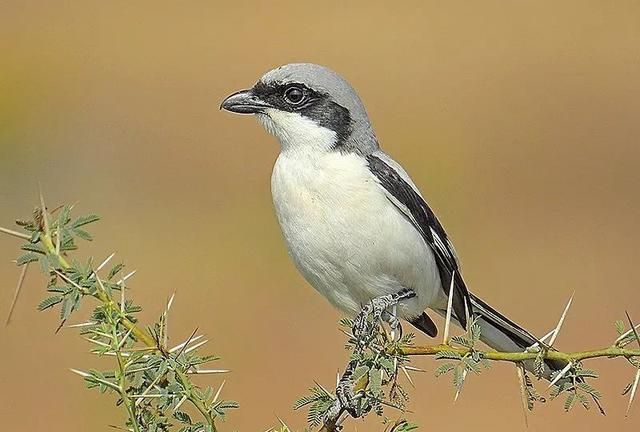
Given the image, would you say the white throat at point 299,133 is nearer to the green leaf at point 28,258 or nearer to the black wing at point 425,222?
the black wing at point 425,222

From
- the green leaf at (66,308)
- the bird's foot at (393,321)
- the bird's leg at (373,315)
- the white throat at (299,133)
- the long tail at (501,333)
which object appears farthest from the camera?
the white throat at (299,133)

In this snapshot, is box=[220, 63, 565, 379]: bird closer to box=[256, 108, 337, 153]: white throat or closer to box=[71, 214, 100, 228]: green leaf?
box=[256, 108, 337, 153]: white throat

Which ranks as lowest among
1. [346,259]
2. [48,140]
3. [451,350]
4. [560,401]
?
[48,140]

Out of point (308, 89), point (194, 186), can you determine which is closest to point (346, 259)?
point (308, 89)

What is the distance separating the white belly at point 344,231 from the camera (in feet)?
10.3

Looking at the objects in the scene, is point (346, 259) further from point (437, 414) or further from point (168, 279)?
point (168, 279)

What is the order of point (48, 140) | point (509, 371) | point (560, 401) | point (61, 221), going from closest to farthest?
1. point (61, 221)
2. point (560, 401)
3. point (509, 371)
4. point (48, 140)

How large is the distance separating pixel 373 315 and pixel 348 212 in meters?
0.55

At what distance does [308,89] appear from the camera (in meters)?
3.40

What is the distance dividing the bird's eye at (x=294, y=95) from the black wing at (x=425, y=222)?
0.95 feet

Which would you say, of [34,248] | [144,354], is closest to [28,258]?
[34,248]

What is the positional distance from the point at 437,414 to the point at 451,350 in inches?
195

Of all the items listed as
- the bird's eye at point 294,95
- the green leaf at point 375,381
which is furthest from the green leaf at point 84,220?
the bird's eye at point 294,95

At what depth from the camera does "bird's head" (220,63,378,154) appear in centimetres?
337
